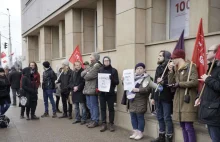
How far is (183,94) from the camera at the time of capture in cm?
464

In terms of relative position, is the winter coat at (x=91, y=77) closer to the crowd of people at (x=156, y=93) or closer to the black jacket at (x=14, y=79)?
the crowd of people at (x=156, y=93)

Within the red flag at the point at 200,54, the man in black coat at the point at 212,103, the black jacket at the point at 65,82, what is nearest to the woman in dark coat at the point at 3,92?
the black jacket at the point at 65,82

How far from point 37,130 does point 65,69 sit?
2.29 m

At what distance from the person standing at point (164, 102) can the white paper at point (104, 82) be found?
1.43m

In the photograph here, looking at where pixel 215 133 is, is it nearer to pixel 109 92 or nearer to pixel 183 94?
pixel 183 94

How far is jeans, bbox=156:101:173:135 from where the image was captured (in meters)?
5.21

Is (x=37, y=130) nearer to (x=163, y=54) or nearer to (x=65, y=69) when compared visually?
(x=65, y=69)

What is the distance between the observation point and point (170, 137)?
17.4 ft

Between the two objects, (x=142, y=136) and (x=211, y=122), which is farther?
(x=142, y=136)

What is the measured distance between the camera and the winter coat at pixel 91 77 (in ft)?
23.1

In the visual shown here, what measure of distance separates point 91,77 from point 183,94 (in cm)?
302

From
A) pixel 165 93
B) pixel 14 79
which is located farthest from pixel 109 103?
pixel 14 79

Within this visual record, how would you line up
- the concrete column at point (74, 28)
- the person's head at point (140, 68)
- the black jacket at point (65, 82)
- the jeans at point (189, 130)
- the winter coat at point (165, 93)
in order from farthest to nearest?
the concrete column at point (74, 28), the black jacket at point (65, 82), the person's head at point (140, 68), the winter coat at point (165, 93), the jeans at point (189, 130)

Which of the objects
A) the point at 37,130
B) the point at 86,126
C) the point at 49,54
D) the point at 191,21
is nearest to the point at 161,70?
the point at 191,21
